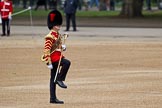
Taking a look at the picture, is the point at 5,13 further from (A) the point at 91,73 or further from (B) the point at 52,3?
(B) the point at 52,3

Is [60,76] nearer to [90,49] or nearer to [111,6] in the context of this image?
[90,49]

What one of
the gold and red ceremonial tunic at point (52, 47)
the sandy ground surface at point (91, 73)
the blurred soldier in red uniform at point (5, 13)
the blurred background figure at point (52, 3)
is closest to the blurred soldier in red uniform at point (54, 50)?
the gold and red ceremonial tunic at point (52, 47)

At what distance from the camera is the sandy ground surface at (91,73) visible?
14.9 m

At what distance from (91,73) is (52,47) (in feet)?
18.5

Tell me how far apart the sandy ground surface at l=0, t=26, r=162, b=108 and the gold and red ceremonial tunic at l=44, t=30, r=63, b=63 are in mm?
883

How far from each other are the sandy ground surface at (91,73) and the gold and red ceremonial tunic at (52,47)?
34.8 inches

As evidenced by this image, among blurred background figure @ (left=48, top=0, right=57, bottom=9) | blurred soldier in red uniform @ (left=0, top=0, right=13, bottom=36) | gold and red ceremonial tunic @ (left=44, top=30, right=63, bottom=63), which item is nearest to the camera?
gold and red ceremonial tunic @ (left=44, top=30, right=63, bottom=63)

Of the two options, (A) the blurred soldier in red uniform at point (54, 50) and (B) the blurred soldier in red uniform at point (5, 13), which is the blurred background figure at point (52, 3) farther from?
(A) the blurred soldier in red uniform at point (54, 50)

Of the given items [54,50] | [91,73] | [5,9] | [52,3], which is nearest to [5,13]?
[5,9]

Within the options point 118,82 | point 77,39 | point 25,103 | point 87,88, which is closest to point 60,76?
point 25,103

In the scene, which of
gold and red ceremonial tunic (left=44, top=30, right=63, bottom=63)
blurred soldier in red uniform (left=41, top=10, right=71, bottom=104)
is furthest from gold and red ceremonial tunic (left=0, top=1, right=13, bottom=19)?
gold and red ceremonial tunic (left=44, top=30, right=63, bottom=63)

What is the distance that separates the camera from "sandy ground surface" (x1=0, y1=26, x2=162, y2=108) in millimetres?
14938

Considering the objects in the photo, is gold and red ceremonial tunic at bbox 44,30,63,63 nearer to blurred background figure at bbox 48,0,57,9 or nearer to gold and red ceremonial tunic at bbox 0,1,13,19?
gold and red ceremonial tunic at bbox 0,1,13,19

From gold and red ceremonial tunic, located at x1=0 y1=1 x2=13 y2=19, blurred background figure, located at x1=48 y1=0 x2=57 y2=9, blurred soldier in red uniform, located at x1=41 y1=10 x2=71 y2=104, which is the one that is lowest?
blurred background figure, located at x1=48 y1=0 x2=57 y2=9
